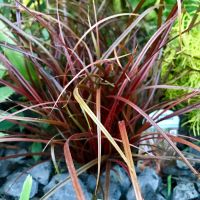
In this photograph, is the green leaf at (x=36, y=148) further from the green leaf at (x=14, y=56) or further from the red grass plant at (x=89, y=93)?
the green leaf at (x=14, y=56)

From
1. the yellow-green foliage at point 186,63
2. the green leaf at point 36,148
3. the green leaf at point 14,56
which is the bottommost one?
the green leaf at point 36,148

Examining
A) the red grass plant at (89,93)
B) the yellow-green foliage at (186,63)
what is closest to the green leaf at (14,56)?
the red grass plant at (89,93)

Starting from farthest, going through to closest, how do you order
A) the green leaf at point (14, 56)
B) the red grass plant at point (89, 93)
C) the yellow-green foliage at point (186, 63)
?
1. the yellow-green foliage at point (186, 63)
2. the green leaf at point (14, 56)
3. the red grass plant at point (89, 93)

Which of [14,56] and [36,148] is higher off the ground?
[14,56]

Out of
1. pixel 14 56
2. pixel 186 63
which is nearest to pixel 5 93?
pixel 14 56

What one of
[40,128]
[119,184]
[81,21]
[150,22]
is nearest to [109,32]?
[81,21]

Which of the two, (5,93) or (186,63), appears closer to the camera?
(5,93)

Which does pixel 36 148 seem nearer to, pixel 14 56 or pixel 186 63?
pixel 14 56

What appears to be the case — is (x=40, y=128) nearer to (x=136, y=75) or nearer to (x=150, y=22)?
(x=136, y=75)

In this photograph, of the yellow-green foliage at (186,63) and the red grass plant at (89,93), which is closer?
the red grass plant at (89,93)
